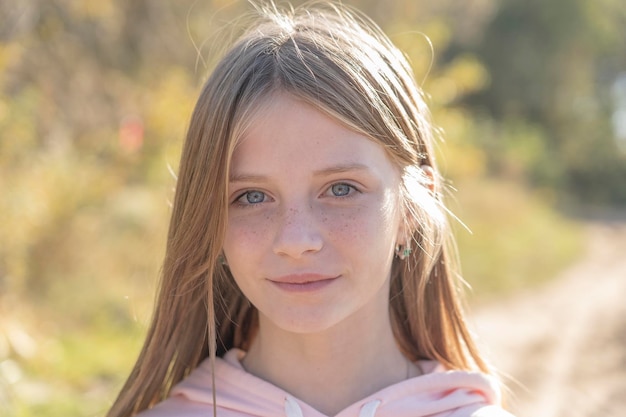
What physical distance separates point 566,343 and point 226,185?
512cm

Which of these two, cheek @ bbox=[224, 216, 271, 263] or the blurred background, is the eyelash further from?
the blurred background

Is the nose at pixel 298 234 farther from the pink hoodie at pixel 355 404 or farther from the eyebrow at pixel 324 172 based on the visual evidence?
the pink hoodie at pixel 355 404

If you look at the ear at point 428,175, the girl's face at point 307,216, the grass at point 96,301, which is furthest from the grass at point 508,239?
the girl's face at point 307,216

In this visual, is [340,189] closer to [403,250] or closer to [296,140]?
[296,140]

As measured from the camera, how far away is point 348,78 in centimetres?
176

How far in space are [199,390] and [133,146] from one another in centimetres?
488

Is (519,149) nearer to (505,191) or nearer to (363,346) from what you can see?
(505,191)

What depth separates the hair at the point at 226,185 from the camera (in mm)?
1756

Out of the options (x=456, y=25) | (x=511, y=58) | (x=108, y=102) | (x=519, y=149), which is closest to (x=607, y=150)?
(x=511, y=58)

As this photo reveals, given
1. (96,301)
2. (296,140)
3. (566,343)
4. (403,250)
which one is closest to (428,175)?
(403,250)

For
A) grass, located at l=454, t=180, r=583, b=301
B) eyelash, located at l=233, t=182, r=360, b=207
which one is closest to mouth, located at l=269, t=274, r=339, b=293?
eyelash, located at l=233, t=182, r=360, b=207

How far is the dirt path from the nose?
0.97 meters

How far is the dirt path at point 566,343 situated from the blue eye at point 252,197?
3.37ft

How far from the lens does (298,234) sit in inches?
65.6
